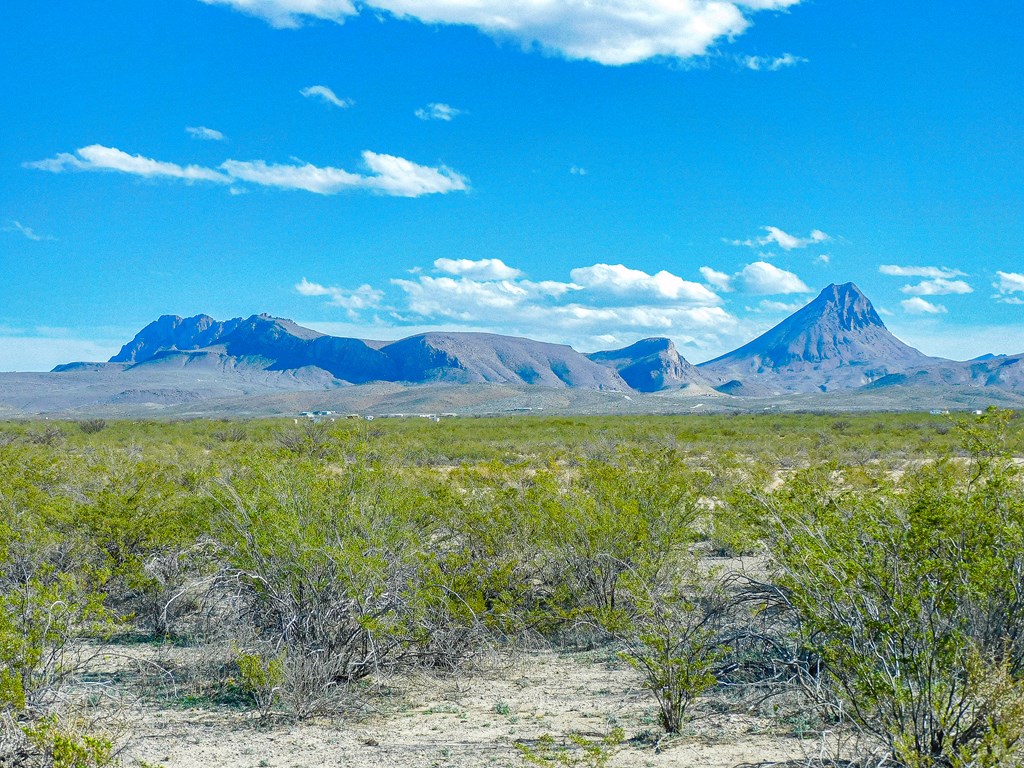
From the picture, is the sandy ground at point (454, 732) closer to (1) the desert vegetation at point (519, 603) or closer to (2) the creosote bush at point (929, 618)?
(1) the desert vegetation at point (519, 603)

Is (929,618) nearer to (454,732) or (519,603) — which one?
(454,732)

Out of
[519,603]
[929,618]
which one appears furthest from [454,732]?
[929,618]

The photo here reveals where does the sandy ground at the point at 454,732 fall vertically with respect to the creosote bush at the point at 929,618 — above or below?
below

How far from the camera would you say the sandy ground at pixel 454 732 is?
22.9ft

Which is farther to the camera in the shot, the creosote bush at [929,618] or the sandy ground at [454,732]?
the sandy ground at [454,732]

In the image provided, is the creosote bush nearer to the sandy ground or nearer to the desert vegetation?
the desert vegetation

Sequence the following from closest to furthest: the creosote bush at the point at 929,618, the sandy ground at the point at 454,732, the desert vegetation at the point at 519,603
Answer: the creosote bush at the point at 929,618
the desert vegetation at the point at 519,603
the sandy ground at the point at 454,732

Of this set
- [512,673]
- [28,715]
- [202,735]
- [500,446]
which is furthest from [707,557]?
[500,446]

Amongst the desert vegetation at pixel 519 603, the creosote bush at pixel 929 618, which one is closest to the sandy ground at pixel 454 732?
the desert vegetation at pixel 519 603

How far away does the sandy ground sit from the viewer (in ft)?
22.9

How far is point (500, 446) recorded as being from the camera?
39.8 meters

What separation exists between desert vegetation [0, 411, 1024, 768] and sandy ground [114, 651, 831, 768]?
0.09m

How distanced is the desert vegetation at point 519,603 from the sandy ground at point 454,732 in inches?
3.6

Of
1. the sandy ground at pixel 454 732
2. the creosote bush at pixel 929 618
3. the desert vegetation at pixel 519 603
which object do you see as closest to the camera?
the creosote bush at pixel 929 618
